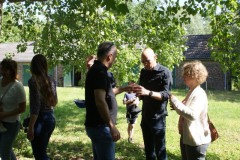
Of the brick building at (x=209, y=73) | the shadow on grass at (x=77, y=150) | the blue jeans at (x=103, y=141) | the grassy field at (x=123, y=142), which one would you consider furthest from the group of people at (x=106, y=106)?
the brick building at (x=209, y=73)

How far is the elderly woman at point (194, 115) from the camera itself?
3.66 m

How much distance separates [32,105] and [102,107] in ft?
4.15

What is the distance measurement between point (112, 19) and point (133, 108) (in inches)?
88.7

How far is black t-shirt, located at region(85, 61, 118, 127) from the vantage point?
3400 millimetres

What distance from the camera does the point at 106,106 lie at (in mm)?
3363

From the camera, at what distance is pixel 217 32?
6.65 m

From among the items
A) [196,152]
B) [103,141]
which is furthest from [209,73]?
[103,141]

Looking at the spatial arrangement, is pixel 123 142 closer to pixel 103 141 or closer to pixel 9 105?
pixel 9 105

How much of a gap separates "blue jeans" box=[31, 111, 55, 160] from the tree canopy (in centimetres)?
293

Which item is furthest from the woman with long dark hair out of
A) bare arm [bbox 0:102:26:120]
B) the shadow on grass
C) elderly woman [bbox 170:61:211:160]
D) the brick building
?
the brick building

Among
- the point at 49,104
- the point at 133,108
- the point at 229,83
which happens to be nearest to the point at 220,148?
the point at 133,108

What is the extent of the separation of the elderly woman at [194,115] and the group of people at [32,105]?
167cm

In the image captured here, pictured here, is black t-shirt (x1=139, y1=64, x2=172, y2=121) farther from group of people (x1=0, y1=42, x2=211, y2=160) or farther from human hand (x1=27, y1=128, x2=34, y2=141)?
human hand (x1=27, y1=128, x2=34, y2=141)

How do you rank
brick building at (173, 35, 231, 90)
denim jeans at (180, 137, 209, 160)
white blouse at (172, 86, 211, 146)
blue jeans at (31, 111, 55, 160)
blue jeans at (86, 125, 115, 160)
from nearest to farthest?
blue jeans at (86, 125, 115, 160) → white blouse at (172, 86, 211, 146) → denim jeans at (180, 137, 209, 160) → blue jeans at (31, 111, 55, 160) → brick building at (173, 35, 231, 90)
